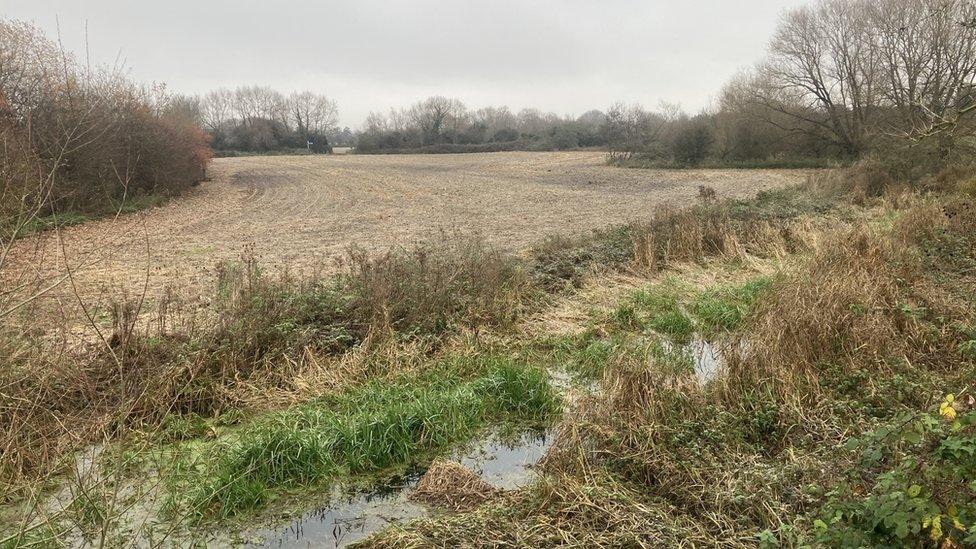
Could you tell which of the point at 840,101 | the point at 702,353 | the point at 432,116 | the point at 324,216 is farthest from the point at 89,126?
the point at 432,116

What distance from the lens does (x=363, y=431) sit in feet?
18.1

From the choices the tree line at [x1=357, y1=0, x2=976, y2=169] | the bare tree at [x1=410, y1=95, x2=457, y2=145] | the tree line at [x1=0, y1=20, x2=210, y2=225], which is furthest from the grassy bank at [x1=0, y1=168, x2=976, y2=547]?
the bare tree at [x1=410, y1=95, x2=457, y2=145]

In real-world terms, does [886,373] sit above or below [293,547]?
above

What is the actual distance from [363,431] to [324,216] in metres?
17.1

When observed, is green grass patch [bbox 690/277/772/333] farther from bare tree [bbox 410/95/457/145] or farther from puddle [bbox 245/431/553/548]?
bare tree [bbox 410/95/457/145]

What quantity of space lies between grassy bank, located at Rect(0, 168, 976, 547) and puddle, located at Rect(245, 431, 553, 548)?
0.81ft

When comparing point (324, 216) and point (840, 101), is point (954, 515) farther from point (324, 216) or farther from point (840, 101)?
point (840, 101)

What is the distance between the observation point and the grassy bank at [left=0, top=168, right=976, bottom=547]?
391 centimetres

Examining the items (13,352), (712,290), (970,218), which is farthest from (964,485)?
(970,218)

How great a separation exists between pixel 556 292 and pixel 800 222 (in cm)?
781

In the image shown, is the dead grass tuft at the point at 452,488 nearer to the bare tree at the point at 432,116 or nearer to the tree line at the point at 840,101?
the tree line at the point at 840,101

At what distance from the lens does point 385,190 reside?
99.8ft

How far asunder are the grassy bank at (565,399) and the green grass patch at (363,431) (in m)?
0.02

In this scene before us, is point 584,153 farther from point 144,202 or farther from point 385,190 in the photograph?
point 144,202
